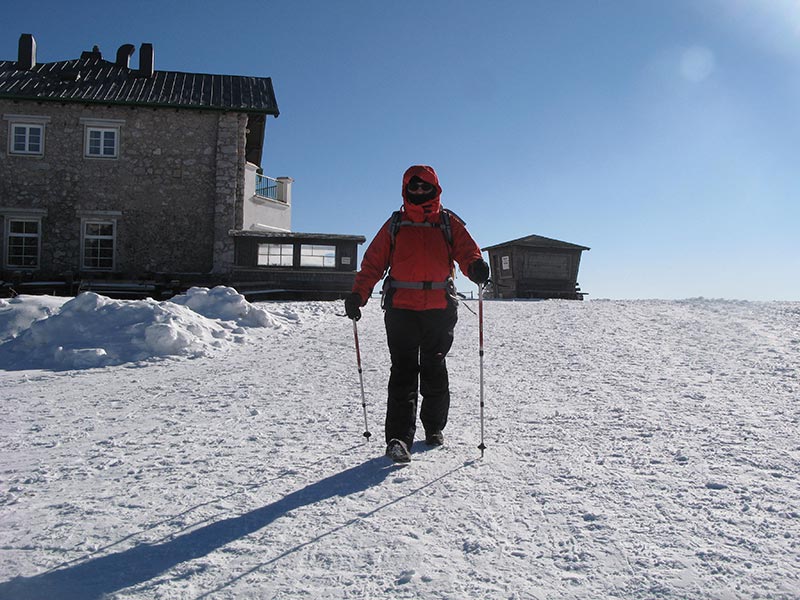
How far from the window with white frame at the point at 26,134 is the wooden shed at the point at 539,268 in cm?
1661

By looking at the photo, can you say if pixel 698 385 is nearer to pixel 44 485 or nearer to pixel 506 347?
pixel 506 347

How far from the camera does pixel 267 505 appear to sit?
299 cm

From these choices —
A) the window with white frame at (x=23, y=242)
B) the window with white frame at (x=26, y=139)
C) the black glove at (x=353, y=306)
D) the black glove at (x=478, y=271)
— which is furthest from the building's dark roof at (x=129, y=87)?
the black glove at (x=478, y=271)

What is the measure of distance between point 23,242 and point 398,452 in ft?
62.5

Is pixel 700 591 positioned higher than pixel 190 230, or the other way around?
pixel 190 230

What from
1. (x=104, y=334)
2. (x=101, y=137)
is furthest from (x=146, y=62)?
(x=104, y=334)

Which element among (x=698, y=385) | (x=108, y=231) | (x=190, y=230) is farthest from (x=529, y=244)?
(x=698, y=385)

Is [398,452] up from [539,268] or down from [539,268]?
down

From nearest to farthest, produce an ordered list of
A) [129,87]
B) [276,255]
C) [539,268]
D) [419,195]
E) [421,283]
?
1. [421,283]
2. [419,195]
3. [276,255]
4. [129,87]
5. [539,268]

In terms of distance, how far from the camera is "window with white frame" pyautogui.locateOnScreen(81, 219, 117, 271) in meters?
18.7

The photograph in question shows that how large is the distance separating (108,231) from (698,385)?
17924 mm

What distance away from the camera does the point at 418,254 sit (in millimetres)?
4012

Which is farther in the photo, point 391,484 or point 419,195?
point 419,195

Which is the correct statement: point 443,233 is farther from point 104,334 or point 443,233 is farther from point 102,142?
point 102,142
